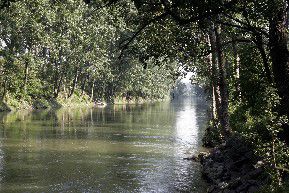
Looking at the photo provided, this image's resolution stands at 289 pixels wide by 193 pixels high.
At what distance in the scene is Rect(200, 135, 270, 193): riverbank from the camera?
54.6 feet

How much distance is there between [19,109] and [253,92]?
207ft

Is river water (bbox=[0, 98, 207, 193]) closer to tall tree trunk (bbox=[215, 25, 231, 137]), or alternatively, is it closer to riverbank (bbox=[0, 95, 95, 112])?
tall tree trunk (bbox=[215, 25, 231, 137])

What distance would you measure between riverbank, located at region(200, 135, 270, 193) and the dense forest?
1.02 meters

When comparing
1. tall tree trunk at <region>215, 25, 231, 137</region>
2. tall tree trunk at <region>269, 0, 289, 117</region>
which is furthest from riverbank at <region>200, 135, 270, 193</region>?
tall tree trunk at <region>269, 0, 289, 117</region>

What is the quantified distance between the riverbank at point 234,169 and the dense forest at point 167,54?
1.02m

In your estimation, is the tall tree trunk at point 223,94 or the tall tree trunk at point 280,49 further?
the tall tree trunk at point 223,94

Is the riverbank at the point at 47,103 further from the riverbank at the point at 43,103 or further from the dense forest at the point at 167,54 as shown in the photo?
the dense forest at the point at 167,54

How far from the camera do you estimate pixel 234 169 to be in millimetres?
20531

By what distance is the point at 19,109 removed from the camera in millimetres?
73000

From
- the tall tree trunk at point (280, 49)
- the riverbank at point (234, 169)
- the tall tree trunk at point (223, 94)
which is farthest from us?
the tall tree trunk at point (223, 94)

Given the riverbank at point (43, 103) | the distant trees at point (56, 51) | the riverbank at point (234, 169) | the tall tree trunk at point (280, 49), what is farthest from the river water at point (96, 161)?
the riverbank at point (43, 103)

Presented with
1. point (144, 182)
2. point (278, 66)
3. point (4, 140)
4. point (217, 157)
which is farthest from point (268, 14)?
point (4, 140)

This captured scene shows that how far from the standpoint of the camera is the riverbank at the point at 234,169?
16.6 meters

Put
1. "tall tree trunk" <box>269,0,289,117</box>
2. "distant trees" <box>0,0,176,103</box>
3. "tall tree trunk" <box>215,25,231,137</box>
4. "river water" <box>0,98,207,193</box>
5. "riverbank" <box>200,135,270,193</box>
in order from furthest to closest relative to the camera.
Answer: "distant trees" <box>0,0,176,103</box>
"tall tree trunk" <box>215,25,231,137</box>
"river water" <box>0,98,207,193</box>
"riverbank" <box>200,135,270,193</box>
"tall tree trunk" <box>269,0,289,117</box>
